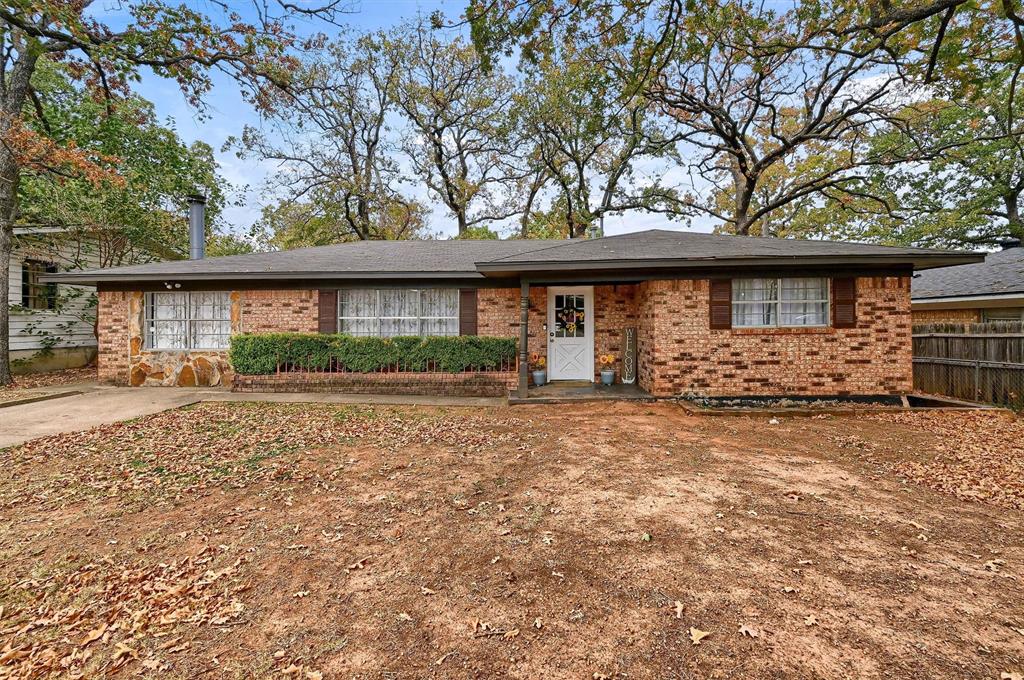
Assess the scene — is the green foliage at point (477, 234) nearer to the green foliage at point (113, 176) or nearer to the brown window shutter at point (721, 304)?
the green foliage at point (113, 176)

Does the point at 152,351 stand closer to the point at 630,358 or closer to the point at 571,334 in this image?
the point at 571,334

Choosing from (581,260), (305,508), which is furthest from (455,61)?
(305,508)

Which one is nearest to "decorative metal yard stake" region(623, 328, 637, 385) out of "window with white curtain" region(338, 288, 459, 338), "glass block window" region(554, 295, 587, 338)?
"glass block window" region(554, 295, 587, 338)

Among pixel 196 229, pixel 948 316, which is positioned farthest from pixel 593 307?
pixel 196 229

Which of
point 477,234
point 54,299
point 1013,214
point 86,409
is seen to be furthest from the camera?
point 477,234

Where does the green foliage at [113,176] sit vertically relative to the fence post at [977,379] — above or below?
above

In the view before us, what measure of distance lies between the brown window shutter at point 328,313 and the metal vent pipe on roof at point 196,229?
5.16 meters

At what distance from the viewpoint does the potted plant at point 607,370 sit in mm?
8969

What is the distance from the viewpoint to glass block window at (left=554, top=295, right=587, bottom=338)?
9.39 meters

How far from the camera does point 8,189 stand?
32.9ft

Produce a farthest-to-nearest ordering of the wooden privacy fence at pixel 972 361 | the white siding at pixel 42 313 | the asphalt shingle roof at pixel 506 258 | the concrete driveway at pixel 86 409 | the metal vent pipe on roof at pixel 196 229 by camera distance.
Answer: the metal vent pipe on roof at pixel 196 229 < the white siding at pixel 42 313 < the asphalt shingle roof at pixel 506 258 < the wooden privacy fence at pixel 972 361 < the concrete driveway at pixel 86 409

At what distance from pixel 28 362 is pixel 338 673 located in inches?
606

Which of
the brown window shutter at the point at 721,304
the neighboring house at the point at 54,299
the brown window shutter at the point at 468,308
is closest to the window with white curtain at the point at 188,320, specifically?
the neighboring house at the point at 54,299

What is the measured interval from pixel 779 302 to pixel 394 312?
781cm
